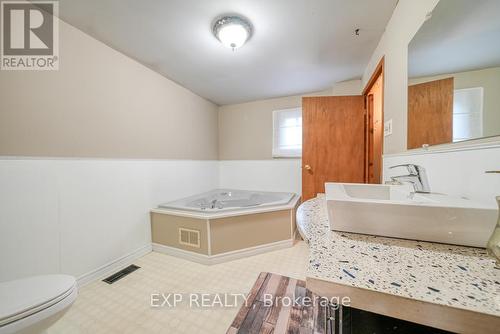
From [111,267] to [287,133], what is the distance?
268cm

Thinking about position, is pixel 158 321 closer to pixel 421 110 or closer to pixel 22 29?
pixel 421 110

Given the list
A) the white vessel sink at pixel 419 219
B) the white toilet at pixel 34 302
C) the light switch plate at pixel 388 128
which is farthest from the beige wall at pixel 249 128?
the white toilet at pixel 34 302

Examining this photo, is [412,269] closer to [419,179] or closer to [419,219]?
[419,219]

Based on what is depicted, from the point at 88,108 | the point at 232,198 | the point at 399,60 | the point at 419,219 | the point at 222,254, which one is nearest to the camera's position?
the point at 419,219

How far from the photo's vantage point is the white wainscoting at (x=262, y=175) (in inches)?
112

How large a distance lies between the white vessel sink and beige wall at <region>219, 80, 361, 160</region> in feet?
8.10

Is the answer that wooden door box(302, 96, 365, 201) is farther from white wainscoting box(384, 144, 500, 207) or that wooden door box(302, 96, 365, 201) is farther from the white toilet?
the white toilet

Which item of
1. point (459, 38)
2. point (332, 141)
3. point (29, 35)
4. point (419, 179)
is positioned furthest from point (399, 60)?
point (29, 35)

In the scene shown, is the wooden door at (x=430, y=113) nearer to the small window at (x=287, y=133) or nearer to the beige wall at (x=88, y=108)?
the small window at (x=287, y=133)

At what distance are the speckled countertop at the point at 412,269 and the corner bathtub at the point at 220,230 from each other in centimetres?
134

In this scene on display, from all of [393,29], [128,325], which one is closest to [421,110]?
[393,29]

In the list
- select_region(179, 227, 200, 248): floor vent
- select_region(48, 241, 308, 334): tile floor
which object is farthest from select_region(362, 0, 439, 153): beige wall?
select_region(179, 227, 200, 248): floor vent

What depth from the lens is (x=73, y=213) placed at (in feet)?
4.55

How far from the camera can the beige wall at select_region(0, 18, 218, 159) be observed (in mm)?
1162
